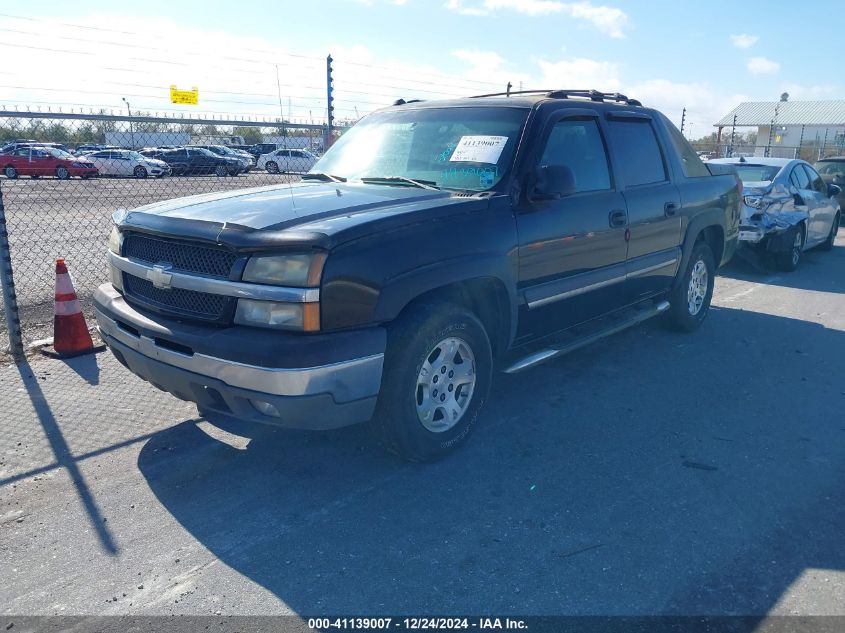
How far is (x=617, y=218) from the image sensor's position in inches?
200

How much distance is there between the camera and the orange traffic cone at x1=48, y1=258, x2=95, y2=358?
5570 mm

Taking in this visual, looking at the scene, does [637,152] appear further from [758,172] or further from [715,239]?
[758,172]

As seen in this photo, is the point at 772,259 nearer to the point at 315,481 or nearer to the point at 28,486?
the point at 315,481

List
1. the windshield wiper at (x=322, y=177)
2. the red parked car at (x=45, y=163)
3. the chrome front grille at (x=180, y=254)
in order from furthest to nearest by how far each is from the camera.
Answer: the red parked car at (x=45, y=163)
the windshield wiper at (x=322, y=177)
the chrome front grille at (x=180, y=254)

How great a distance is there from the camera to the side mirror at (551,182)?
422 centimetres

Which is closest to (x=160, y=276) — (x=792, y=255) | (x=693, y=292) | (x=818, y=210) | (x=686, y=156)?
(x=686, y=156)

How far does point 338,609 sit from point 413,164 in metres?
2.90

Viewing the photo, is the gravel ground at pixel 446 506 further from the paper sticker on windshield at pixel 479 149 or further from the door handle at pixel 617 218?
the paper sticker on windshield at pixel 479 149

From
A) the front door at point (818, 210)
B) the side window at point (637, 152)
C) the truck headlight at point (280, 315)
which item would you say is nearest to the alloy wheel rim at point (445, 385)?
the truck headlight at point (280, 315)

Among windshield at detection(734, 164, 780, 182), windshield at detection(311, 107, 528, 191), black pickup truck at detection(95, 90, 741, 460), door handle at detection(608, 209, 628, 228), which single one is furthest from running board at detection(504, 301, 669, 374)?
windshield at detection(734, 164, 780, 182)

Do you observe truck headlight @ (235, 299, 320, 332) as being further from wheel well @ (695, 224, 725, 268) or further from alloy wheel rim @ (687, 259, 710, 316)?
wheel well @ (695, 224, 725, 268)

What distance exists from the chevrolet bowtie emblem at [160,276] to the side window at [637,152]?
3.39 m

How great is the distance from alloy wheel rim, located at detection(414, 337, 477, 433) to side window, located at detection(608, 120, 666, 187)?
2.24m

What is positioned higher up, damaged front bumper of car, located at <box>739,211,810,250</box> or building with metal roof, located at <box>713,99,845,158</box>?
building with metal roof, located at <box>713,99,845,158</box>
